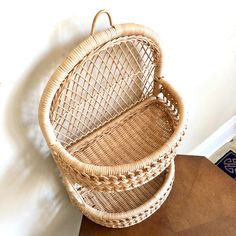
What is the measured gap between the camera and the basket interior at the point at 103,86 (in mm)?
655

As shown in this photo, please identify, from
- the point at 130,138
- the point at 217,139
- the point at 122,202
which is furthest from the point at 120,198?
the point at 217,139

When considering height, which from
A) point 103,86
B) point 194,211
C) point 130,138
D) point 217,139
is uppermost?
point 103,86

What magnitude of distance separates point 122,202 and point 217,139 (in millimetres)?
794

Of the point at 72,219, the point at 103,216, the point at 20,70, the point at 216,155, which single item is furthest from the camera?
the point at 216,155

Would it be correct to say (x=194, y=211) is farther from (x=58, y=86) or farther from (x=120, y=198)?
(x=58, y=86)

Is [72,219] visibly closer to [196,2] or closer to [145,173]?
[145,173]

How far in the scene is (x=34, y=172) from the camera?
748mm

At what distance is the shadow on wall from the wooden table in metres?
0.12

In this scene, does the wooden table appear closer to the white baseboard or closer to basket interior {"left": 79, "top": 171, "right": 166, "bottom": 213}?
basket interior {"left": 79, "top": 171, "right": 166, "bottom": 213}

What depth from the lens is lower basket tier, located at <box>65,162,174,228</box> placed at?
74 centimetres

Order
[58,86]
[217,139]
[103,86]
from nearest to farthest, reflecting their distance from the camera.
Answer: [58,86]
[103,86]
[217,139]

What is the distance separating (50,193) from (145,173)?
1.16 feet

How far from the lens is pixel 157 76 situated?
0.78 meters

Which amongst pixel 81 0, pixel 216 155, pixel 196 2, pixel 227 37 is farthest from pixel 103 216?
pixel 216 155
